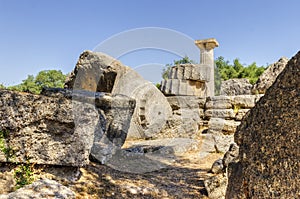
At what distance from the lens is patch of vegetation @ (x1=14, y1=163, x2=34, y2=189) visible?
2502 millimetres

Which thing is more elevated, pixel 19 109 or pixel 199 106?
pixel 199 106

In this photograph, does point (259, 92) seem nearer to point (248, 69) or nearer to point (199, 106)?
point (199, 106)

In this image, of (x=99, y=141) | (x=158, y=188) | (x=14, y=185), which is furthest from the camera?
(x=99, y=141)

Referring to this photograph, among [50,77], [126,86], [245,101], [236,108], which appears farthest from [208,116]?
[50,77]

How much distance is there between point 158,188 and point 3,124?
1.80 meters

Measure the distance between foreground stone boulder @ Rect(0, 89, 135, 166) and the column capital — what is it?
10.4 m

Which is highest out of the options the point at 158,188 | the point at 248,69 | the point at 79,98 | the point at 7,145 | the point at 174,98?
the point at 248,69

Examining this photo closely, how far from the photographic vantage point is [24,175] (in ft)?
8.37

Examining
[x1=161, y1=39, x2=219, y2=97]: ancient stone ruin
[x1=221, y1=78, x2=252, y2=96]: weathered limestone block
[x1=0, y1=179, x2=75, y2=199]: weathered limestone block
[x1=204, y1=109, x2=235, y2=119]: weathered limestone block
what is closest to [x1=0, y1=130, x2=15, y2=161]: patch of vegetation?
[x1=0, y1=179, x2=75, y2=199]: weathered limestone block

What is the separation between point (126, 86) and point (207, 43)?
6764 mm

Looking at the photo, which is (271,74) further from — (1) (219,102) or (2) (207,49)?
(2) (207,49)

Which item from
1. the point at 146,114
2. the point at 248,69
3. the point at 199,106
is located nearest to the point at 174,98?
the point at 199,106

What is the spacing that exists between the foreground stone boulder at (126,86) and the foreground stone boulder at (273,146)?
4645 mm

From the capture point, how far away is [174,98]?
8781mm
